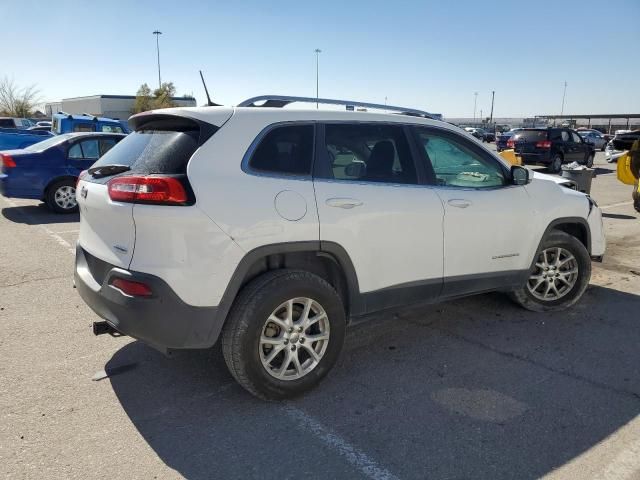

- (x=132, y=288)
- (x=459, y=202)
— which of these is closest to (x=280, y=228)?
(x=132, y=288)

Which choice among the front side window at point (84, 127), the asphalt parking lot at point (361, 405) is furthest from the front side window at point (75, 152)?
the front side window at point (84, 127)

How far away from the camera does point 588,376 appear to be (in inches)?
142

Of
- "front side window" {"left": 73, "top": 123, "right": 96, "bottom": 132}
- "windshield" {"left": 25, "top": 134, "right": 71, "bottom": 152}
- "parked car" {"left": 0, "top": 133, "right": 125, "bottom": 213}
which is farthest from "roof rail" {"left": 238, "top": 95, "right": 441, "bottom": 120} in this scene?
"front side window" {"left": 73, "top": 123, "right": 96, "bottom": 132}

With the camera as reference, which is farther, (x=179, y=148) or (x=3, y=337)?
(x=3, y=337)

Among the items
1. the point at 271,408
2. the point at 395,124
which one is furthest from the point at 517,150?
the point at 271,408

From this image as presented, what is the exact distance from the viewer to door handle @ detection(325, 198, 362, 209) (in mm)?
3242

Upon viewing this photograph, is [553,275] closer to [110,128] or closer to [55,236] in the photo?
[55,236]

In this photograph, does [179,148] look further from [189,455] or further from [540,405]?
[540,405]

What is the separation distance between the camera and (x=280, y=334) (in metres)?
3.20

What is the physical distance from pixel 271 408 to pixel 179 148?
1697mm

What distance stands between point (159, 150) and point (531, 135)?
18523 millimetres

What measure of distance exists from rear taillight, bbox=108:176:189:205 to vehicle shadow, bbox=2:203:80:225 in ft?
22.9

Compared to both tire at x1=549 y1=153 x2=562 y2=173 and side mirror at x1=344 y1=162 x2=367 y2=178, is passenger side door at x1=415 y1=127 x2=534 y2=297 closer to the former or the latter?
side mirror at x1=344 y1=162 x2=367 y2=178

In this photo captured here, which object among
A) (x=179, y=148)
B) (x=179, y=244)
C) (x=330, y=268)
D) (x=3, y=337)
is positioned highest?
(x=179, y=148)
